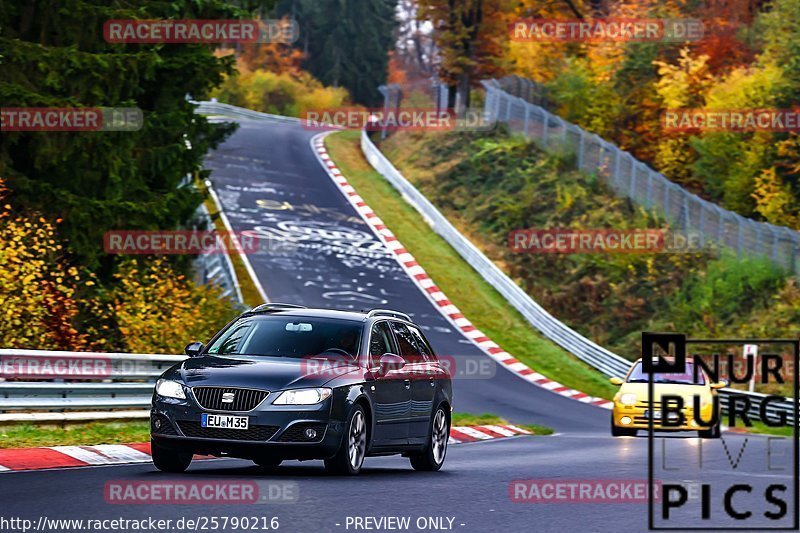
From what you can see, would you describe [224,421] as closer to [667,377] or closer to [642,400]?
[642,400]

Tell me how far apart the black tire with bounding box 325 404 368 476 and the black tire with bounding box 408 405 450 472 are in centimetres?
155

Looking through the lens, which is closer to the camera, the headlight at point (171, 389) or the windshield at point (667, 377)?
the headlight at point (171, 389)

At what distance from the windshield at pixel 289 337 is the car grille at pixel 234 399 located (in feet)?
3.49

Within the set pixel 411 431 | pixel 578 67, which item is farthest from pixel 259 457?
pixel 578 67

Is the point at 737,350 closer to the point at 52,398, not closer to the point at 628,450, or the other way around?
the point at 628,450

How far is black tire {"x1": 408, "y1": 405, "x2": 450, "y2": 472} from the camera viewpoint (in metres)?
15.0

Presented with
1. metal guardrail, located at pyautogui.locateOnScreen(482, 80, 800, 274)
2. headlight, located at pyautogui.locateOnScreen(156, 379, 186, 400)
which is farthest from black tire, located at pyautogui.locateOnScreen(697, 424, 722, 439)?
metal guardrail, located at pyautogui.locateOnScreen(482, 80, 800, 274)

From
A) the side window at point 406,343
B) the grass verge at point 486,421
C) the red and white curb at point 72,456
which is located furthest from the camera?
the grass verge at point 486,421

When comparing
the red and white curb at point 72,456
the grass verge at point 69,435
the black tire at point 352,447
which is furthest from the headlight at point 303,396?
the grass verge at point 69,435

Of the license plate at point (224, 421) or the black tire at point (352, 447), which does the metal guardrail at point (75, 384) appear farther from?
the black tire at point (352, 447)

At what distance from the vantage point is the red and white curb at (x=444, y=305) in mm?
34125

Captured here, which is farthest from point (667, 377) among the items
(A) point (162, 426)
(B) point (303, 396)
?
(A) point (162, 426)

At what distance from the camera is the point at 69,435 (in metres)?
16.1

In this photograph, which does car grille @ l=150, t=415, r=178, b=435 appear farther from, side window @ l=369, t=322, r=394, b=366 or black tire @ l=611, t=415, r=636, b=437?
black tire @ l=611, t=415, r=636, b=437
